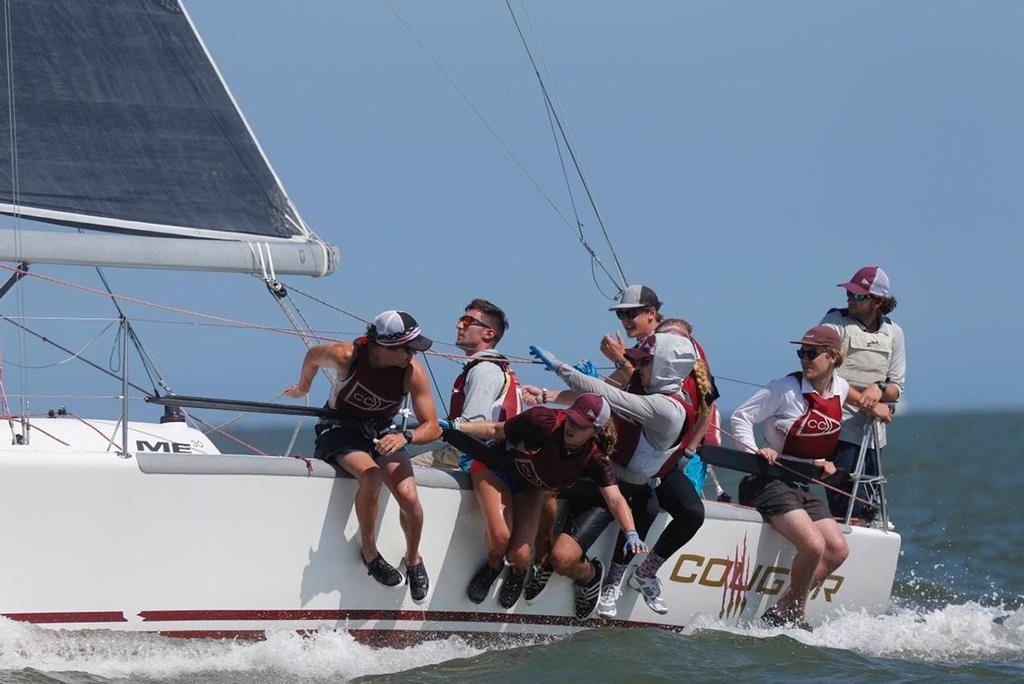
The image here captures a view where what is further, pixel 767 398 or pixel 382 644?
pixel 767 398

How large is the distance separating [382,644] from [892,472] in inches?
835

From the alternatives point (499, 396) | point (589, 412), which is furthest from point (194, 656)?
point (589, 412)

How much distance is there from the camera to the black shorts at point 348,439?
671 centimetres

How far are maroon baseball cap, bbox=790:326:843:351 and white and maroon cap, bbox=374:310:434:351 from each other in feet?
8.11

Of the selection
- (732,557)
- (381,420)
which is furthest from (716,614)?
(381,420)

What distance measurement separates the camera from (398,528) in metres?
6.97

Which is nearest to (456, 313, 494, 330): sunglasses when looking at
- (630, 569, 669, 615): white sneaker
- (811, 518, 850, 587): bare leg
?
(630, 569, 669, 615): white sneaker

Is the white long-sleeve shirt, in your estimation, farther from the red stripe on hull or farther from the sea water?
the red stripe on hull

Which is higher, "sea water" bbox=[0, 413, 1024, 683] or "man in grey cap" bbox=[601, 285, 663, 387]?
"man in grey cap" bbox=[601, 285, 663, 387]

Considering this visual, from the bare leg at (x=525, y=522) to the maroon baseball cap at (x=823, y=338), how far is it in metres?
1.82

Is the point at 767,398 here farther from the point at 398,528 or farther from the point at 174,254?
the point at 174,254

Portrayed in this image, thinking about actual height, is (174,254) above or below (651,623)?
above

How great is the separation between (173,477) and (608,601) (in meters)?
2.43

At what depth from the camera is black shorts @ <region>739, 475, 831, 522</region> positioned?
8.12 m
